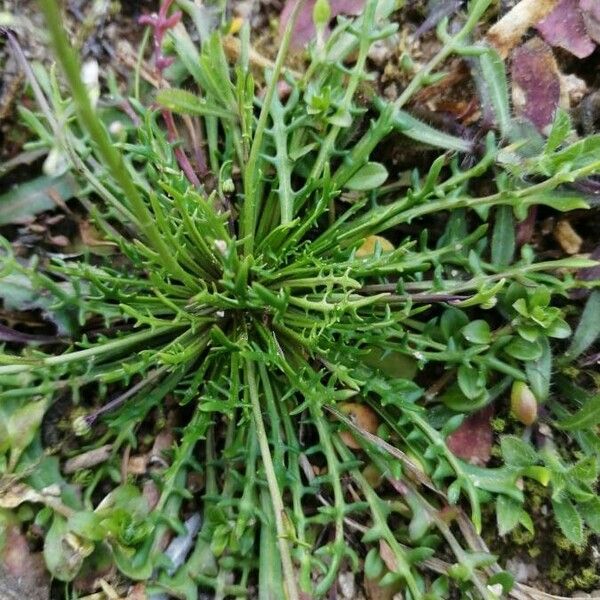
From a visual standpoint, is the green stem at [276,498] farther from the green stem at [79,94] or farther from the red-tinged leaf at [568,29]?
the red-tinged leaf at [568,29]

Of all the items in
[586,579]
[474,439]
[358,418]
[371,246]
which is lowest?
[586,579]

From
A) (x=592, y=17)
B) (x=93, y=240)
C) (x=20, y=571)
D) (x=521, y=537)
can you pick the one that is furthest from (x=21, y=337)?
(x=592, y=17)

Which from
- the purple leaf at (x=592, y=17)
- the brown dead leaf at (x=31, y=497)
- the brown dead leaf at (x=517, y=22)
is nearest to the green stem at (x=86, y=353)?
the brown dead leaf at (x=31, y=497)

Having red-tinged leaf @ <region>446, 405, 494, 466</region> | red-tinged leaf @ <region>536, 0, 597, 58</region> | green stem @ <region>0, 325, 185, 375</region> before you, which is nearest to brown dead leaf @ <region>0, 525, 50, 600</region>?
green stem @ <region>0, 325, 185, 375</region>

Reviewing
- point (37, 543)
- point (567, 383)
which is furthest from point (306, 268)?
point (37, 543)

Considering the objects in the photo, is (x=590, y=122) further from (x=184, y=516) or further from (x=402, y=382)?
(x=184, y=516)

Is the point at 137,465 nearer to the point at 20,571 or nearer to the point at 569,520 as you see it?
the point at 20,571
